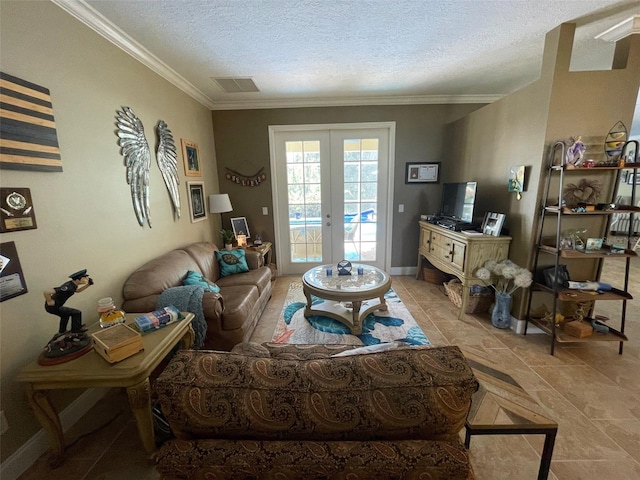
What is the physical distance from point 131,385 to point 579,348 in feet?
10.9

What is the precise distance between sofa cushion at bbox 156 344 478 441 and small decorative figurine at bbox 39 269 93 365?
93cm

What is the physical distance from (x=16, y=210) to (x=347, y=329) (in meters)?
2.45

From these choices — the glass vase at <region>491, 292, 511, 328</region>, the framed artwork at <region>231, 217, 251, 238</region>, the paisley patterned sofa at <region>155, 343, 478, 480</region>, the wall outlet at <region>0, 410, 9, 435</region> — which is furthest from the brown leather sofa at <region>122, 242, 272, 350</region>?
the glass vase at <region>491, 292, 511, 328</region>

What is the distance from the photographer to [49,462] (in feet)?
4.57

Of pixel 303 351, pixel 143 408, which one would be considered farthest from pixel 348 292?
pixel 143 408

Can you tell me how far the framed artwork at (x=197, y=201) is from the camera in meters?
3.15

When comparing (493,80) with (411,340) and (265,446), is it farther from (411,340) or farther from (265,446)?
(265,446)

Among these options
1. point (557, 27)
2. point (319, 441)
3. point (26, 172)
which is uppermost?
point (557, 27)

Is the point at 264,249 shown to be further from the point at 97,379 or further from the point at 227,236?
the point at 97,379

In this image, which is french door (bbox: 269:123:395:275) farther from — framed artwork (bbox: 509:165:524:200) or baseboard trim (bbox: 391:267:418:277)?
framed artwork (bbox: 509:165:524:200)

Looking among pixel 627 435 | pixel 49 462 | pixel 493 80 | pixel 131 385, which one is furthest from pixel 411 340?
pixel 493 80

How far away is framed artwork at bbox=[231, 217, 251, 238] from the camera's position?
392 cm

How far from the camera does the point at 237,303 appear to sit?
7.28ft

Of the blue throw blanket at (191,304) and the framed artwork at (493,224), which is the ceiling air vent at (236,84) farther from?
the framed artwork at (493,224)
